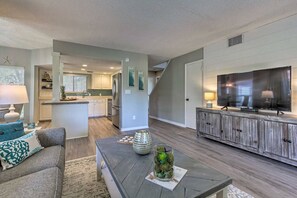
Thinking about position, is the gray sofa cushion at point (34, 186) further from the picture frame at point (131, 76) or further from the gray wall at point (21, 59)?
the gray wall at point (21, 59)

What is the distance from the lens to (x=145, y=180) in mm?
1108

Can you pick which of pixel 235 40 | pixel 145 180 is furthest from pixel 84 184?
pixel 235 40

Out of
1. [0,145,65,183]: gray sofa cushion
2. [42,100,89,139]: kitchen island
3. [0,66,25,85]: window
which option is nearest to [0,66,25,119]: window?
[0,66,25,85]: window

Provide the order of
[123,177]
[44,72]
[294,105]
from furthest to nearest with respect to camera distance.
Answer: [44,72] < [294,105] < [123,177]

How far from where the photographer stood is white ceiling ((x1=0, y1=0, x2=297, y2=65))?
7.36 feet

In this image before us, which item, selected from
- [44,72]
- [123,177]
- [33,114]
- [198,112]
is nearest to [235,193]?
[123,177]

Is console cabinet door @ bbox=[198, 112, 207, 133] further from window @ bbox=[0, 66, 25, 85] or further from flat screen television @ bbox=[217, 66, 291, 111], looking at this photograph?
window @ bbox=[0, 66, 25, 85]

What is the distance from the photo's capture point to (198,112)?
3.81 m

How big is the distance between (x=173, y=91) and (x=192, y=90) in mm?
1033

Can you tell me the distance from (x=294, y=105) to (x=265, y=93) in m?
0.48

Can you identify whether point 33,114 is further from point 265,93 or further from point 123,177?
point 265,93

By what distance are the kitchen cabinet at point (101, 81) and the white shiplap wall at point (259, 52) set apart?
5277 mm

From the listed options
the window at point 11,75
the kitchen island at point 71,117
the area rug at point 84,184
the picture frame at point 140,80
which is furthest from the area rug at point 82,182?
the window at point 11,75

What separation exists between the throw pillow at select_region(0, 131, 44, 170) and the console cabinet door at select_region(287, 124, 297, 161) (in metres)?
3.52
